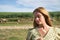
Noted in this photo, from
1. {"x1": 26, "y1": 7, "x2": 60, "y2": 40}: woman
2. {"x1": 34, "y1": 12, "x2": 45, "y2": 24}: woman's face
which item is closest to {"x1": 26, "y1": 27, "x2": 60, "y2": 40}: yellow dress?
{"x1": 26, "y1": 7, "x2": 60, "y2": 40}: woman

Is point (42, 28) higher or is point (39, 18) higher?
point (39, 18)

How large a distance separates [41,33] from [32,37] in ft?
0.36

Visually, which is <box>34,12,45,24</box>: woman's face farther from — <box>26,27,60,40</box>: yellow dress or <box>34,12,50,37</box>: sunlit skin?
<box>26,27,60,40</box>: yellow dress

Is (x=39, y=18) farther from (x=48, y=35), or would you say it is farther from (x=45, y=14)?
(x=48, y=35)

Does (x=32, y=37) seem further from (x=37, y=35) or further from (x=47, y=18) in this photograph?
(x=47, y=18)

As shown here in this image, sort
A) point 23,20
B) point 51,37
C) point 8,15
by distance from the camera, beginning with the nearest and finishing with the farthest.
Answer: point 51,37
point 8,15
point 23,20

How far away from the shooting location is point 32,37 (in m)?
2.75

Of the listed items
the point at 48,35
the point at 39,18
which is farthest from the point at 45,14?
the point at 48,35

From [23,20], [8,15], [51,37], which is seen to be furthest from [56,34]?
[23,20]

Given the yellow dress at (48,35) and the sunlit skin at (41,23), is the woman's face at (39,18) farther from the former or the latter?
the yellow dress at (48,35)

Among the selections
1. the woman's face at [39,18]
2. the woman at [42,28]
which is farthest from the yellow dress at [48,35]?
the woman's face at [39,18]

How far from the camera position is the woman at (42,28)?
2.68 meters

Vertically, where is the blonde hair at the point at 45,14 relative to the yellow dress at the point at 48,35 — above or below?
above

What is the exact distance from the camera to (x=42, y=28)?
270cm
